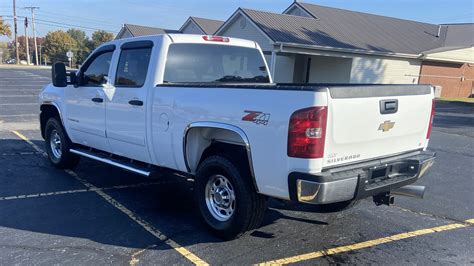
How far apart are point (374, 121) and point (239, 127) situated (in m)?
1.24

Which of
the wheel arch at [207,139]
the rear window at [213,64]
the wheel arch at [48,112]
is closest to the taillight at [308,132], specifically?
the wheel arch at [207,139]

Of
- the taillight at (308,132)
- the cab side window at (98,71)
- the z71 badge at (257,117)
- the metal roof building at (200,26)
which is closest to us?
the taillight at (308,132)

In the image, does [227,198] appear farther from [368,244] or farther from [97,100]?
[97,100]

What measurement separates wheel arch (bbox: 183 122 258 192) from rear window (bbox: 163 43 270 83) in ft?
2.85

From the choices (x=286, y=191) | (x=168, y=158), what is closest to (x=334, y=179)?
(x=286, y=191)

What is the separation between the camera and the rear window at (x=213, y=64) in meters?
5.00

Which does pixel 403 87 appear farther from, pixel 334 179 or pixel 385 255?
pixel 385 255

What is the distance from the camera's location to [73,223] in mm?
4562

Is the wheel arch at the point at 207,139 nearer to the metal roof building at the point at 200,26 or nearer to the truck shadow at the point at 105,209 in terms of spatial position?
the truck shadow at the point at 105,209

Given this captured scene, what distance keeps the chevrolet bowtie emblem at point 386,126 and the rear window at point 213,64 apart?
217cm

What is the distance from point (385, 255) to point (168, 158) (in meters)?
2.48

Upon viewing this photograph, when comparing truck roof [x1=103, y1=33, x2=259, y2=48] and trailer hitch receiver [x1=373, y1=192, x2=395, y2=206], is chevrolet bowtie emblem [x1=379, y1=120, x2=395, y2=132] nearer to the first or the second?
trailer hitch receiver [x1=373, y1=192, x2=395, y2=206]

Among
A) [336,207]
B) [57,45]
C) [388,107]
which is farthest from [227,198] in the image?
[57,45]

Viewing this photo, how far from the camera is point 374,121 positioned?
3.84m
